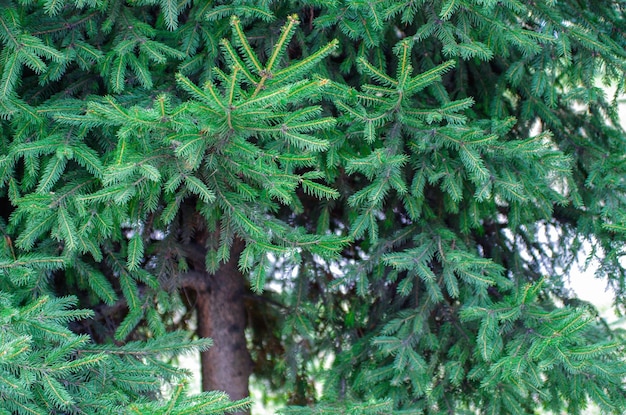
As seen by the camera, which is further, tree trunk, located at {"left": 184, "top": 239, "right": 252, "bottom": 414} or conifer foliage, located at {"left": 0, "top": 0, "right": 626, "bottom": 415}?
tree trunk, located at {"left": 184, "top": 239, "right": 252, "bottom": 414}

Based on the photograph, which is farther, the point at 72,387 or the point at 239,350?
the point at 239,350

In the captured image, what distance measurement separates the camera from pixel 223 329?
455cm

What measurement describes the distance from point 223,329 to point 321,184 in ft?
6.00

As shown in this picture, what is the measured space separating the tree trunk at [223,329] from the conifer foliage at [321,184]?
25.3 inches

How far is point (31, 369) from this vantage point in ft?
7.89

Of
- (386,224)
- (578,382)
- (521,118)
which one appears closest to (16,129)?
(386,224)

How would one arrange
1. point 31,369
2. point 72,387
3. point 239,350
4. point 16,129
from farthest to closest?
point 239,350 → point 16,129 → point 72,387 → point 31,369

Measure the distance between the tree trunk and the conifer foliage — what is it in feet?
2.11

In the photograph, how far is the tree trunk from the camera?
4477 millimetres

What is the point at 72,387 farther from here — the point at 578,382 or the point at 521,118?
the point at 521,118

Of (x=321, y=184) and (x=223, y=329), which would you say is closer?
(x=321, y=184)

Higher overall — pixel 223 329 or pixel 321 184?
pixel 321 184

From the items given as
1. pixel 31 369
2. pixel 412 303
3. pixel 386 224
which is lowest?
pixel 31 369

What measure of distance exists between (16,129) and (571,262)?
319 centimetres
